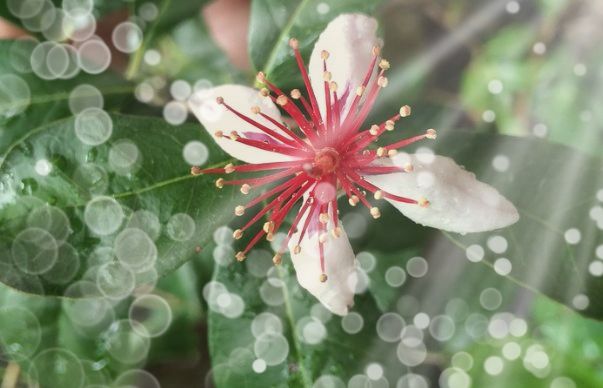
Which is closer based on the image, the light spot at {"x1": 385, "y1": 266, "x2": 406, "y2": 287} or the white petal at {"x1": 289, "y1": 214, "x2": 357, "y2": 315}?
the white petal at {"x1": 289, "y1": 214, "x2": 357, "y2": 315}

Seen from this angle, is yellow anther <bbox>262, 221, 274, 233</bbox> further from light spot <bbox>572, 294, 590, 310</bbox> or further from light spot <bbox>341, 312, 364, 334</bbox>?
light spot <bbox>572, 294, 590, 310</bbox>

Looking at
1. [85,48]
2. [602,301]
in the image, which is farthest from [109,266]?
[602,301]

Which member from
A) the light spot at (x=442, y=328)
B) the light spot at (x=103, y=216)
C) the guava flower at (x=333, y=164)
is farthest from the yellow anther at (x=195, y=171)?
the light spot at (x=442, y=328)

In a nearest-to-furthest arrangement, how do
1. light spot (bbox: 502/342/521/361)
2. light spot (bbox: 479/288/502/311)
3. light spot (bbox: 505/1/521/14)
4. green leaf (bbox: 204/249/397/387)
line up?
green leaf (bbox: 204/249/397/387), light spot (bbox: 479/288/502/311), light spot (bbox: 502/342/521/361), light spot (bbox: 505/1/521/14)

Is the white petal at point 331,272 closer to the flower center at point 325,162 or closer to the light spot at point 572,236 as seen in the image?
the flower center at point 325,162

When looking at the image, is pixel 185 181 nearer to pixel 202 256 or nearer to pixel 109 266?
pixel 109 266

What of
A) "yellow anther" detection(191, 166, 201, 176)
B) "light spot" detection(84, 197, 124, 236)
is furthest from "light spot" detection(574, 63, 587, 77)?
"light spot" detection(84, 197, 124, 236)
